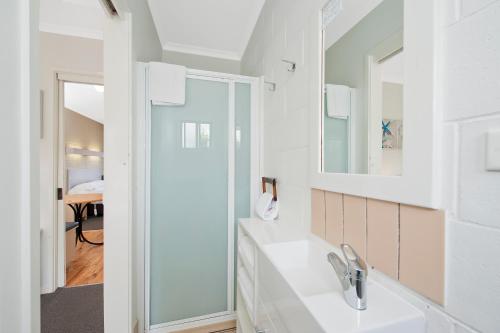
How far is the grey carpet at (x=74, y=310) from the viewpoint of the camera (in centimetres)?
167

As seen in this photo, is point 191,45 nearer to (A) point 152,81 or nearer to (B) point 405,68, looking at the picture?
(A) point 152,81

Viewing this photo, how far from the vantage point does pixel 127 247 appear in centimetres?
134

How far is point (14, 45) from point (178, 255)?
61.3 inches

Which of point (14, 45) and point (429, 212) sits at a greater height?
point (14, 45)

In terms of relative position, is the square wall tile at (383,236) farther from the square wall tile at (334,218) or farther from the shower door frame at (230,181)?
the shower door frame at (230,181)

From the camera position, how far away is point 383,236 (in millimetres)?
667

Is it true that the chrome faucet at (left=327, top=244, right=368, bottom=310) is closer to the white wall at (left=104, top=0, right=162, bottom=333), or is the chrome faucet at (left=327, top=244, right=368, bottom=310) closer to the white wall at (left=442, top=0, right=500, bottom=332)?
the white wall at (left=442, top=0, right=500, bottom=332)

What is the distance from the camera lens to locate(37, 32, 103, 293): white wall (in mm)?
2068

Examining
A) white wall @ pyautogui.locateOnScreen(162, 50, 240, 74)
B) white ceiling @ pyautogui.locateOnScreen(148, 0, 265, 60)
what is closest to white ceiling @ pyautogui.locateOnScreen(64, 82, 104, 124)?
white wall @ pyautogui.locateOnScreen(162, 50, 240, 74)

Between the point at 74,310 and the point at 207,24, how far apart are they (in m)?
2.83

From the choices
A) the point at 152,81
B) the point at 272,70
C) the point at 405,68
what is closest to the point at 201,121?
the point at 152,81

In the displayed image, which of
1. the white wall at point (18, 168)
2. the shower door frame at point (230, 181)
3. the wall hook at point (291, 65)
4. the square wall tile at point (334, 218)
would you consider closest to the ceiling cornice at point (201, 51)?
the shower door frame at point (230, 181)

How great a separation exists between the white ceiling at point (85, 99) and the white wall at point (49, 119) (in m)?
0.80

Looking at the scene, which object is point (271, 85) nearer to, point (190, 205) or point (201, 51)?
point (190, 205)
